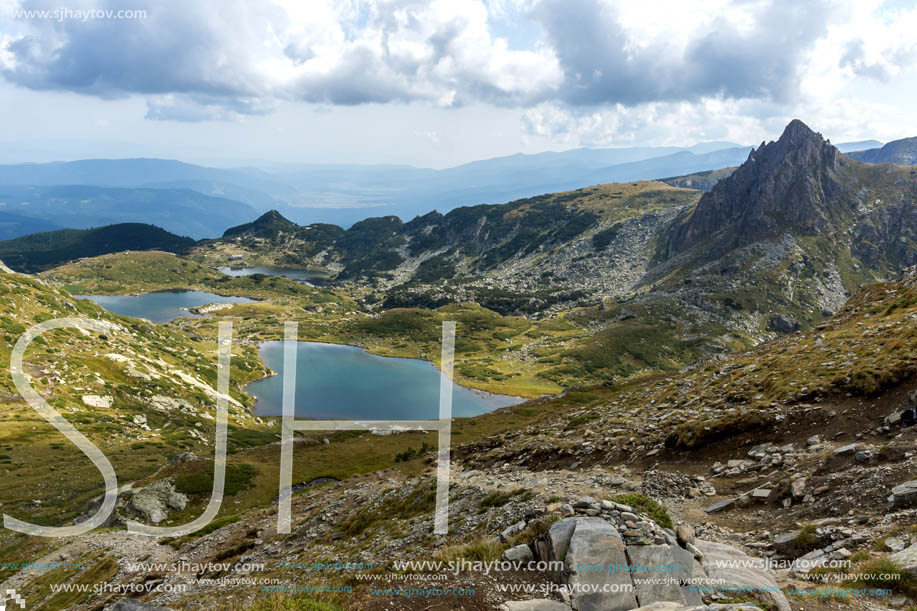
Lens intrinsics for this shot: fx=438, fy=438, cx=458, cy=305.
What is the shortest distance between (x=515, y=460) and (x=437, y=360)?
152 m

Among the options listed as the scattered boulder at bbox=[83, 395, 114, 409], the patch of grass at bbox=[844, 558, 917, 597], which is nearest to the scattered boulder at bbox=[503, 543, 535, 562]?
the patch of grass at bbox=[844, 558, 917, 597]

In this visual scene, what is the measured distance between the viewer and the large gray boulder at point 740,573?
11.4 meters

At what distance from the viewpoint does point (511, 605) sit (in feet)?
38.9

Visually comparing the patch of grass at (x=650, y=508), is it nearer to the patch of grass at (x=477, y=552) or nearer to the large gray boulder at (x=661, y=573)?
the large gray boulder at (x=661, y=573)

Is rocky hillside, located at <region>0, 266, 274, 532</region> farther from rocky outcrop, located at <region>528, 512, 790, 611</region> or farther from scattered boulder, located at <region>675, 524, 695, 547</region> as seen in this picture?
scattered boulder, located at <region>675, 524, 695, 547</region>

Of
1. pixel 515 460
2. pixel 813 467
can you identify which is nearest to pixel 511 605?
pixel 813 467

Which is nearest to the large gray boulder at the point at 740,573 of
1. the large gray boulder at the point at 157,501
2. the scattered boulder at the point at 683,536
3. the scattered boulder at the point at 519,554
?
the scattered boulder at the point at 683,536

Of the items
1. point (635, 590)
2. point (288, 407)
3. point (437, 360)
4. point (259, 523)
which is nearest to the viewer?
point (635, 590)

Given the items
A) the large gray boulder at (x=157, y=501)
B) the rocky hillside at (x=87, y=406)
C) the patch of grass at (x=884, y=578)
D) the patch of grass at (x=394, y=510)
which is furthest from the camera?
the rocky hillside at (x=87, y=406)

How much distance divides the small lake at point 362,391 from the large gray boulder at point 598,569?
111992 mm

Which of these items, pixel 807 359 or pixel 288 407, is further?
pixel 807 359

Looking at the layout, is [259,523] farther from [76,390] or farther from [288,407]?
[76,390]

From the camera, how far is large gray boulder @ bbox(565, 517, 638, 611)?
11.5 meters

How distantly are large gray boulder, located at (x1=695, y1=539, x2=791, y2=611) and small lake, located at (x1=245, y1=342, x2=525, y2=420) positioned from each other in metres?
111
